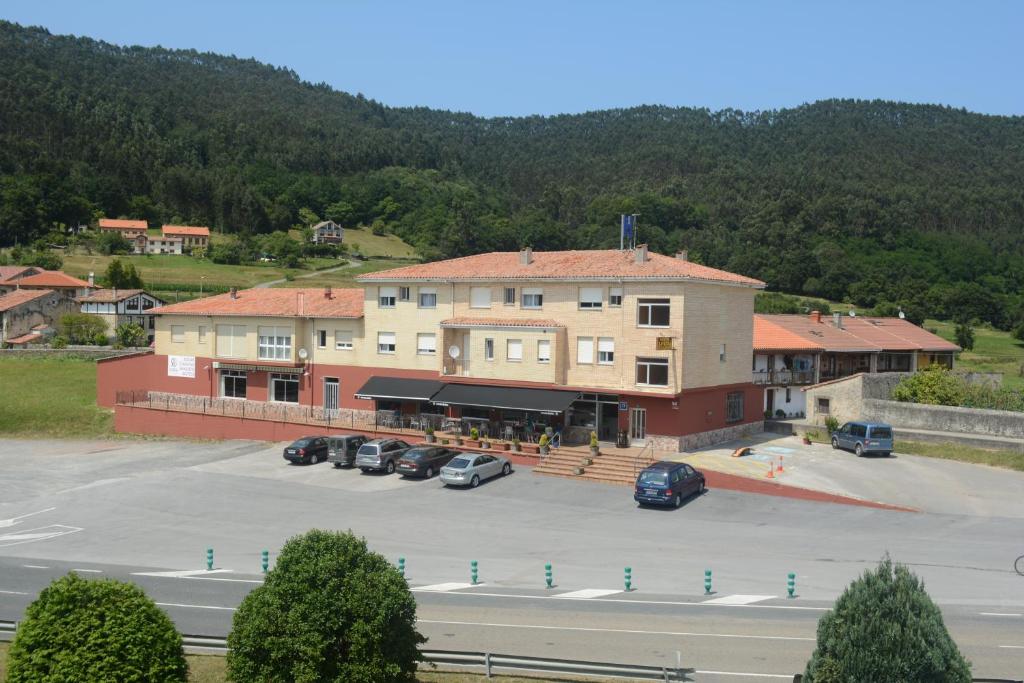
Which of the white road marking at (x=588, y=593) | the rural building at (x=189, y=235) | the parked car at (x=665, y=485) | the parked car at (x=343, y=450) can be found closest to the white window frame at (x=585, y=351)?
the parked car at (x=665, y=485)

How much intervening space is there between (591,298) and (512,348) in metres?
4.45

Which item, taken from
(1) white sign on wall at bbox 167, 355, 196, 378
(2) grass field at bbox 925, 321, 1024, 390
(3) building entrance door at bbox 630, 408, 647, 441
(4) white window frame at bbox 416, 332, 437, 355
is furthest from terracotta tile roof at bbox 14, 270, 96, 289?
(2) grass field at bbox 925, 321, 1024, 390

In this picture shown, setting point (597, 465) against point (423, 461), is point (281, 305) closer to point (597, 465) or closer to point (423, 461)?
point (423, 461)

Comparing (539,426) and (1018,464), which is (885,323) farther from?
(539,426)

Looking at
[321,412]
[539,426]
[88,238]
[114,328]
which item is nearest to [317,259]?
[88,238]

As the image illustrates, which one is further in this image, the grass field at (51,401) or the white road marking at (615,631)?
the grass field at (51,401)

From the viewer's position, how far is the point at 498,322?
4312cm

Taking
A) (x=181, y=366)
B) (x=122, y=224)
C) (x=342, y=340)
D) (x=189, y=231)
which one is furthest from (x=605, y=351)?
(x=122, y=224)

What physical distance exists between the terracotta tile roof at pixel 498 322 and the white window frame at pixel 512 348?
757 mm

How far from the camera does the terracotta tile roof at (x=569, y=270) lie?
40.5m

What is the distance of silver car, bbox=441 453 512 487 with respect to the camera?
3619 cm

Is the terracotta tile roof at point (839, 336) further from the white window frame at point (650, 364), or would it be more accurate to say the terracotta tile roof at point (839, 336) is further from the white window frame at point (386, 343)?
the white window frame at point (386, 343)

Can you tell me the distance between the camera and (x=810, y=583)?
23328 millimetres

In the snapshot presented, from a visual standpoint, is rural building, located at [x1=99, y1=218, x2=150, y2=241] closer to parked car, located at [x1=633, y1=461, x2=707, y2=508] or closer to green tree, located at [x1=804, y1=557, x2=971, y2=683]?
parked car, located at [x1=633, y1=461, x2=707, y2=508]
